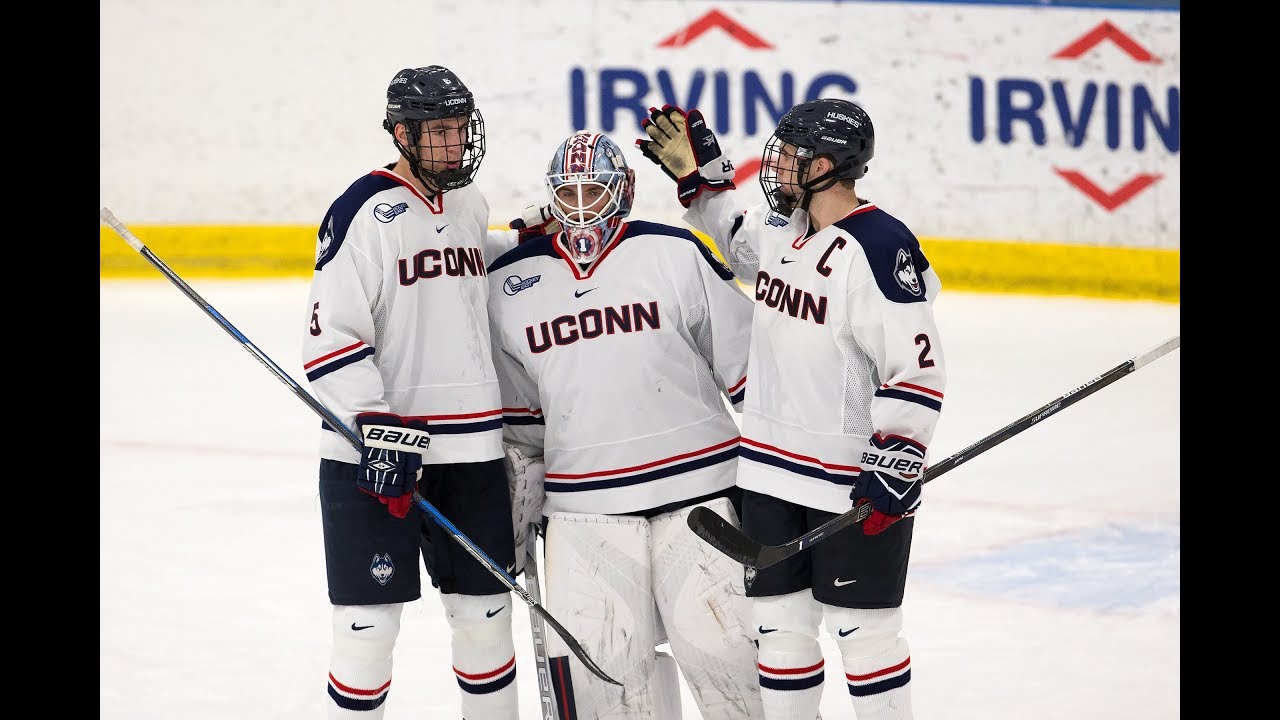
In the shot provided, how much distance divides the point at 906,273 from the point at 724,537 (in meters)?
0.52

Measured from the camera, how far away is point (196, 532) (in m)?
4.30

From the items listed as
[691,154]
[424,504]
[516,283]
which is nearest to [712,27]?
[691,154]

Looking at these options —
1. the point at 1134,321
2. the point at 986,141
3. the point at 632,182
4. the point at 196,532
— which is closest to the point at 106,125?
the point at 196,532

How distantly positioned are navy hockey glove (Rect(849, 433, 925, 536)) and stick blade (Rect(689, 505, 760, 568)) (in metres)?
0.19

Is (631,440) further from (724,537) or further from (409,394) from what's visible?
(409,394)

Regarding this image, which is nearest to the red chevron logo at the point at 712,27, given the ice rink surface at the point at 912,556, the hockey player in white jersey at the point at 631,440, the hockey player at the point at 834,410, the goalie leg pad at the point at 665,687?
the ice rink surface at the point at 912,556

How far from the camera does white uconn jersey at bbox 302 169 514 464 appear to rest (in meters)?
2.58

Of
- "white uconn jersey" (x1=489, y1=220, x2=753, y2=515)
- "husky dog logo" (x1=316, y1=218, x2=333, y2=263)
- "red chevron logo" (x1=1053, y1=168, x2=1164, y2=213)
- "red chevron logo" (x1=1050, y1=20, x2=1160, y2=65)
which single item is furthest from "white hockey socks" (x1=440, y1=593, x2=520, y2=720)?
"red chevron logo" (x1=1050, y1=20, x2=1160, y2=65)

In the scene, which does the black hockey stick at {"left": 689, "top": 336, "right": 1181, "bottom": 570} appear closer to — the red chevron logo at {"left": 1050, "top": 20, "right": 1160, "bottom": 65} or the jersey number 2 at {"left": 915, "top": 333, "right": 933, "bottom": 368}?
the jersey number 2 at {"left": 915, "top": 333, "right": 933, "bottom": 368}

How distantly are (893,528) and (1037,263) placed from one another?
5.22 metres

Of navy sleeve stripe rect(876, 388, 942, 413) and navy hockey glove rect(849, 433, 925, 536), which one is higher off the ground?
navy sleeve stripe rect(876, 388, 942, 413)

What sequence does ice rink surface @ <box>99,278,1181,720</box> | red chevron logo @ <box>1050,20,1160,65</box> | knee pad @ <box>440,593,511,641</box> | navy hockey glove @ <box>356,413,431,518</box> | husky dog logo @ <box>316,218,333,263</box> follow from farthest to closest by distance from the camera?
1. red chevron logo @ <box>1050,20,1160,65</box>
2. ice rink surface @ <box>99,278,1181,720</box>
3. knee pad @ <box>440,593,511,641</box>
4. husky dog logo @ <box>316,218,333,263</box>
5. navy hockey glove @ <box>356,413,431,518</box>

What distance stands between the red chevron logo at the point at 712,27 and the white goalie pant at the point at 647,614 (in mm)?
5012
